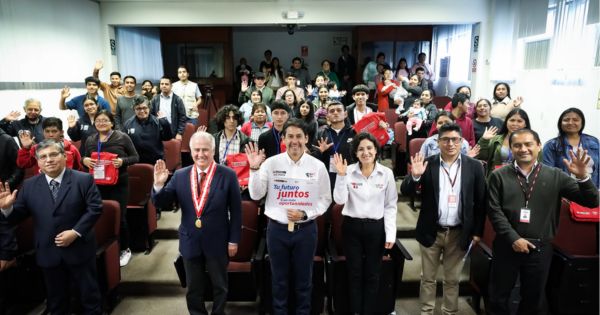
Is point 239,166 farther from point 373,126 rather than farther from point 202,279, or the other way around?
point 373,126

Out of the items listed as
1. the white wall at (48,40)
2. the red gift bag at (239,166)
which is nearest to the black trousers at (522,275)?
the red gift bag at (239,166)

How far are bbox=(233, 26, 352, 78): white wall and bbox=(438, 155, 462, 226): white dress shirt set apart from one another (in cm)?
876

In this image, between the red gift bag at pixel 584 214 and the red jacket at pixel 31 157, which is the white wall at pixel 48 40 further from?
the red gift bag at pixel 584 214

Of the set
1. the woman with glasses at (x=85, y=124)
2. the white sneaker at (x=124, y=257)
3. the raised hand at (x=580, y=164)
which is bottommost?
the white sneaker at (x=124, y=257)

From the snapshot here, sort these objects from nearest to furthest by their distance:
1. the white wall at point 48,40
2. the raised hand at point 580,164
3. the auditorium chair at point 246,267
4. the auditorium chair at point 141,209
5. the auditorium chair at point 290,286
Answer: the raised hand at point 580,164, the auditorium chair at point 290,286, the auditorium chair at point 246,267, the auditorium chair at point 141,209, the white wall at point 48,40

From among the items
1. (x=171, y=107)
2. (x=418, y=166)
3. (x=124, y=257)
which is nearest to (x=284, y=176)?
(x=418, y=166)

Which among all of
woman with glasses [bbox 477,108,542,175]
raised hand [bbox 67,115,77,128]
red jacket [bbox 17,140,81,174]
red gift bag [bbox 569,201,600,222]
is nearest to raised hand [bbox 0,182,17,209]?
red jacket [bbox 17,140,81,174]

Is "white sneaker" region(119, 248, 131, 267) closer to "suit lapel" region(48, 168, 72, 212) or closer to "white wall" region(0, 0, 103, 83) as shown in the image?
"suit lapel" region(48, 168, 72, 212)

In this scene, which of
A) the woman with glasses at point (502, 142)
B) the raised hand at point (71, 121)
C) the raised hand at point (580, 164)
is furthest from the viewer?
the raised hand at point (71, 121)

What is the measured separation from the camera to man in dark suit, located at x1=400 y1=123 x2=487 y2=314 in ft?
7.87

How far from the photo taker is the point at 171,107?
4.88 metres

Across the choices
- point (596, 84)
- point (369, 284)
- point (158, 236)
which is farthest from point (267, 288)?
point (596, 84)

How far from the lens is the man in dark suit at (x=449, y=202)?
240 centimetres

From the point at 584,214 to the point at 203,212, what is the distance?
2.82 m
